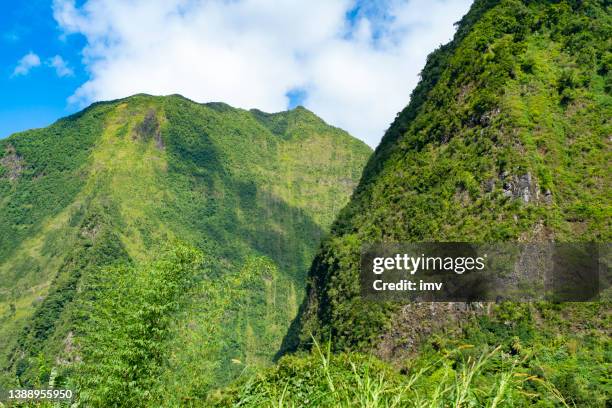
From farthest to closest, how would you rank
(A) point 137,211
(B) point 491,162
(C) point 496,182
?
(A) point 137,211, (B) point 491,162, (C) point 496,182

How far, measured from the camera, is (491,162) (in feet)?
162

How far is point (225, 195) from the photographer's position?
18688 centimetres

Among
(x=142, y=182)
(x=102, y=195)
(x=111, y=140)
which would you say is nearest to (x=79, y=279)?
(x=102, y=195)

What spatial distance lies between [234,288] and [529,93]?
47661mm

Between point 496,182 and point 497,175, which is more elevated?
point 497,175

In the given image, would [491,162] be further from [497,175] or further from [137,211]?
[137,211]

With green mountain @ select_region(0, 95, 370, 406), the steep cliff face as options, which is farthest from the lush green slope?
green mountain @ select_region(0, 95, 370, 406)

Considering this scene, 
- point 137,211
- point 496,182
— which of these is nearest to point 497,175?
point 496,182

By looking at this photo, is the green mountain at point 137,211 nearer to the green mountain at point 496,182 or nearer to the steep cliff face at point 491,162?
the steep cliff face at point 491,162

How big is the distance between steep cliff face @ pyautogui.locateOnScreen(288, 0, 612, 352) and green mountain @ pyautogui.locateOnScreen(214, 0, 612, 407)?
122mm

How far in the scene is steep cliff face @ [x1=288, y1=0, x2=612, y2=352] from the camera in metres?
45.6

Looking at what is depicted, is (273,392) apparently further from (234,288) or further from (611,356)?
(611,356)

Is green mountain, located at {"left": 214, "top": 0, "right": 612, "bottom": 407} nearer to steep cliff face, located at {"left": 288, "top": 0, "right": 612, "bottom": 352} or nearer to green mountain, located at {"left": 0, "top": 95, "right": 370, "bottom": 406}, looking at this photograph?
steep cliff face, located at {"left": 288, "top": 0, "right": 612, "bottom": 352}

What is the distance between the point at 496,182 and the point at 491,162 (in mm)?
1913
